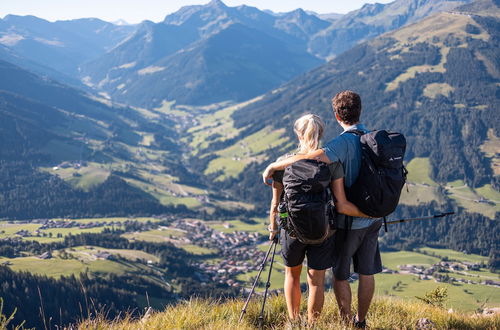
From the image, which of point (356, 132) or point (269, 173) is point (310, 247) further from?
point (356, 132)

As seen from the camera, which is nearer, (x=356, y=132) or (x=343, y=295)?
(x=356, y=132)

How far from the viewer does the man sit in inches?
253

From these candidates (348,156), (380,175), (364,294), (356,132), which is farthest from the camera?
(364,294)

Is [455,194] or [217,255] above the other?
[455,194]

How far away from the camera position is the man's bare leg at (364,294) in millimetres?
6812

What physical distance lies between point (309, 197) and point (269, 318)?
273cm

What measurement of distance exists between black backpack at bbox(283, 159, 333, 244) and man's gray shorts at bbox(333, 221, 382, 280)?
2.33 feet

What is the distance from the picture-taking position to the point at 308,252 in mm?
6586

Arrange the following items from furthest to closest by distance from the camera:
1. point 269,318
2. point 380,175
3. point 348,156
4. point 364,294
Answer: point 269,318, point 364,294, point 348,156, point 380,175

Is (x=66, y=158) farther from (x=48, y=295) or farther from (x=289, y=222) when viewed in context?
(x=289, y=222)

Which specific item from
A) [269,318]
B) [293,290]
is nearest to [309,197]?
[293,290]

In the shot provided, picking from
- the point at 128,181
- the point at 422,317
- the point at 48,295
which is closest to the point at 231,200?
the point at 128,181

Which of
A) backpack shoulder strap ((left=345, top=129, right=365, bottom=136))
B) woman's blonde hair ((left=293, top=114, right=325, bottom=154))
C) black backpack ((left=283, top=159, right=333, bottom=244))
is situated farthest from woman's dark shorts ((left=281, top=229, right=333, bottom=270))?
backpack shoulder strap ((left=345, top=129, right=365, bottom=136))

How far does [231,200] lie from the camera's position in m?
157
